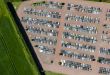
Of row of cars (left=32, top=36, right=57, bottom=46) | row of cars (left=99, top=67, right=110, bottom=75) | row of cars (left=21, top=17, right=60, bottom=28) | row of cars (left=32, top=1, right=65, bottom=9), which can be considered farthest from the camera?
row of cars (left=32, top=1, right=65, bottom=9)

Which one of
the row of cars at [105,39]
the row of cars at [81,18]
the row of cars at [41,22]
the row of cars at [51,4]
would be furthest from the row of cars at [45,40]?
the row of cars at [105,39]

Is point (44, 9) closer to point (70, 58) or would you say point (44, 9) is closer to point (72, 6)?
point (72, 6)

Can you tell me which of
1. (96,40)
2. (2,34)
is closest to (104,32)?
(96,40)

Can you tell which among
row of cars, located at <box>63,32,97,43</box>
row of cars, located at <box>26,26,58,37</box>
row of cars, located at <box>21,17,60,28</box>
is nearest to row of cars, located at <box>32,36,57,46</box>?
row of cars, located at <box>26,26,58,37</box>

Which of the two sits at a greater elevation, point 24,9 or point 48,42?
point 24,9

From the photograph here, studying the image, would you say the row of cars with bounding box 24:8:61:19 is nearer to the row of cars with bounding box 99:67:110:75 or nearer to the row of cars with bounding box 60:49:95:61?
the row of cars with bounding box 60:49:95:61

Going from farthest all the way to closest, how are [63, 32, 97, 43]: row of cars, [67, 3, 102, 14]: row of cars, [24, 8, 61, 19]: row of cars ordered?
[24, 8, 61, 19]: row of cars, [67, 3, 102, 14]: row of cars, [63, 32, 97, 43]: row of cars
